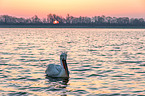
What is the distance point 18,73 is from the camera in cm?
1794

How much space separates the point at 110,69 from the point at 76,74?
3.06 meters

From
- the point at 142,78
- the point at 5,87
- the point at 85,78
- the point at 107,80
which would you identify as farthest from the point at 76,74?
the point at 5,87

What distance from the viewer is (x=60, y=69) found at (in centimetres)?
1712

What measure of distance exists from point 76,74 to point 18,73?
363 cm

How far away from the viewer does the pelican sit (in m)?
16.5

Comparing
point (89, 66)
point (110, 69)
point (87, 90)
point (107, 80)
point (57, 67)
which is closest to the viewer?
point (87, 90)

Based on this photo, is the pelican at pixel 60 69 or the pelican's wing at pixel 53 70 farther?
the pelican's wing at pixel 53 70

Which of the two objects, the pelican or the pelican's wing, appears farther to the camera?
the pelican's wing

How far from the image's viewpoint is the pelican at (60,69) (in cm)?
1655

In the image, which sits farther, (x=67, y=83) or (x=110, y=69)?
(x=110, y=69)

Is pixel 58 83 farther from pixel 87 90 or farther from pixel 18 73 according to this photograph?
pixel 18 73

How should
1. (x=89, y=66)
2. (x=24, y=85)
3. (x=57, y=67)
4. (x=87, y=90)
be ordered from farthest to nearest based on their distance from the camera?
1. (x=89, y=66)
2. (x=57, y=67)
3. (x=24, y=85)
4. (x=87, y=90)

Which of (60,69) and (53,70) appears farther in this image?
(60,69)

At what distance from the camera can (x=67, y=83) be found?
50.2ft
